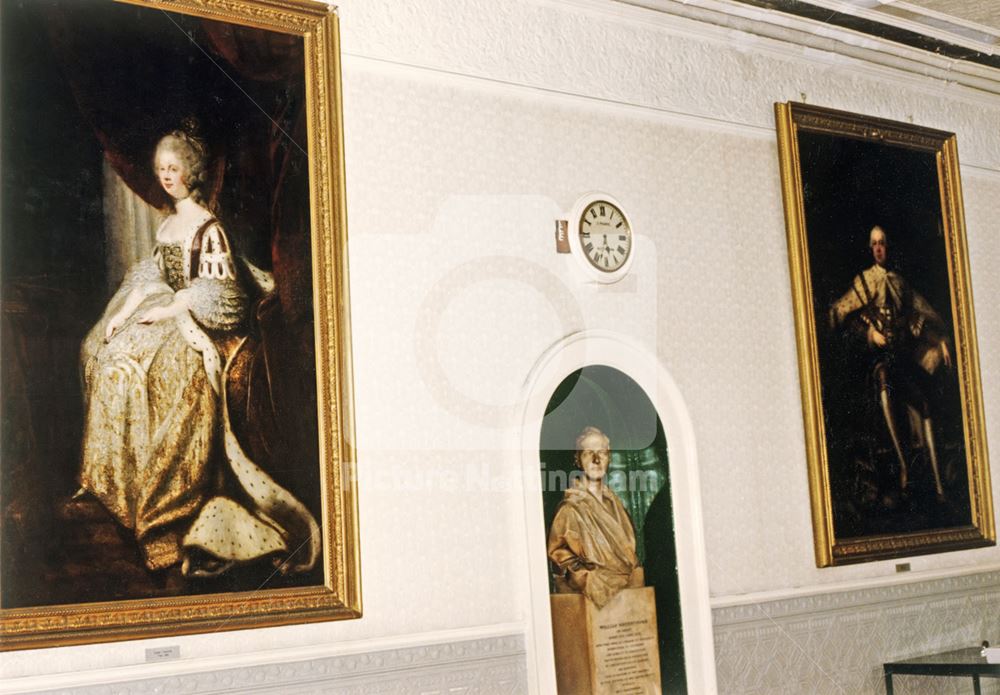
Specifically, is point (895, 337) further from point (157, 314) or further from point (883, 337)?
point (157, 314)

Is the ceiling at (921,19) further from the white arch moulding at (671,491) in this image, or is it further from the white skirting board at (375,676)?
the white skirting board at (375,676)

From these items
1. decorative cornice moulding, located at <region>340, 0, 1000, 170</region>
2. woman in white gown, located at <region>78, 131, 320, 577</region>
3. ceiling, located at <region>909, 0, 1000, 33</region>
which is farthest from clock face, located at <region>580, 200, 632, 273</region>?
ceiling, located at <region>909, 0, 1000, 33</region>

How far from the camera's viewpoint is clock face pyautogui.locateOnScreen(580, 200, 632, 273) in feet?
22.2

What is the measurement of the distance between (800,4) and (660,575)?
396 centimetres

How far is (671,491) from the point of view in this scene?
6992 millimetres

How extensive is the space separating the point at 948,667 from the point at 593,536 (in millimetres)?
2800

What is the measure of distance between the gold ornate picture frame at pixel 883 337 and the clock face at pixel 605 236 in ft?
5.04

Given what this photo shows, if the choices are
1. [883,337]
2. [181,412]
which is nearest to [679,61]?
[883,337]

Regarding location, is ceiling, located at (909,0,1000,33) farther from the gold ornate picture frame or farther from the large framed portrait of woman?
the large framed portrait of woman

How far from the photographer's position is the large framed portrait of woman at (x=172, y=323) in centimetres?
496

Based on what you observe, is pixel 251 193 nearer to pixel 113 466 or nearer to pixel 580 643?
pixel 113 466

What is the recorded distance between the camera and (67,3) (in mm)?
5281

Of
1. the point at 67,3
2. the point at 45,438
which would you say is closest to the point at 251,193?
the point at 67,3

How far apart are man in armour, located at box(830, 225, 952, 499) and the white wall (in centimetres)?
65
